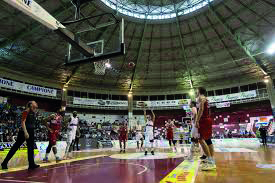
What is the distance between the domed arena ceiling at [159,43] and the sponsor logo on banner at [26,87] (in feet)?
6.40

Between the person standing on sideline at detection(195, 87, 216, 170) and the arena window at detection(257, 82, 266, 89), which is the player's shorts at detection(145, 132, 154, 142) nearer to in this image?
the person standing on sideline at detection(195, 87, 216, 170)

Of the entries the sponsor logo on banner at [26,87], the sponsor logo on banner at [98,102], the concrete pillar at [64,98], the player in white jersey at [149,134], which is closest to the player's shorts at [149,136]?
the player in white jersey at [149,134]

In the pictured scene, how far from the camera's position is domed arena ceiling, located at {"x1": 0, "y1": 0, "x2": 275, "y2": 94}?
20.1 meters

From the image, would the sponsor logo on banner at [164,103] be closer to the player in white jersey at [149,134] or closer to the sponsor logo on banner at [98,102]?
the sponsor logo on banner at [98,102]

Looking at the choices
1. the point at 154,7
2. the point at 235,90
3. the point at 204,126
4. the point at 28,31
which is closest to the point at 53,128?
the point at 204,126

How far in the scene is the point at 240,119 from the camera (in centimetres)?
3225

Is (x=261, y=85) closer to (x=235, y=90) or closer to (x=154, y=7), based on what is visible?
(x=235, y=90)

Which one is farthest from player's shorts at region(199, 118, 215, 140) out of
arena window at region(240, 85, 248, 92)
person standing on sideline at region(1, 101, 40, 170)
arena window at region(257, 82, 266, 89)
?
arena window at region(240, 85, 248, 92)

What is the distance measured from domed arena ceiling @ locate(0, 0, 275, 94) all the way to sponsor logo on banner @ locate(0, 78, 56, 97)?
195 cm

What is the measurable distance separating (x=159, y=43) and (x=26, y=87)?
18.2m

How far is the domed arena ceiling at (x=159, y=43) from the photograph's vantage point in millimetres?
20062

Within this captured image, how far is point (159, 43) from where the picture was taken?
85.0 feet

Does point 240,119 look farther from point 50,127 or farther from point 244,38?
point 50,127

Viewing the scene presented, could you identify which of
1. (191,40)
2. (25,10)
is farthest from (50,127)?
(191,40)
